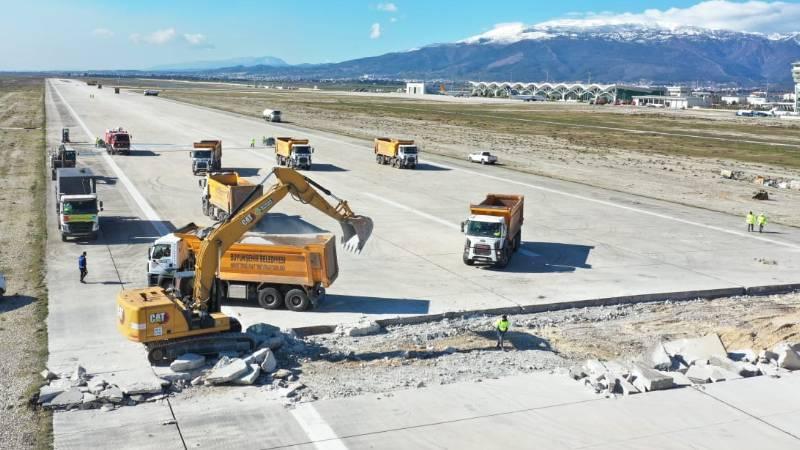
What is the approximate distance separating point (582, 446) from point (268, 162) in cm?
5886

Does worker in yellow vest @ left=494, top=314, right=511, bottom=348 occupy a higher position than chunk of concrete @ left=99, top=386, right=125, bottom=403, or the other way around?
worker in yellow vest @ left=494, top=314, right=511, bottom=348

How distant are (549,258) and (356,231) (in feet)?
48.7

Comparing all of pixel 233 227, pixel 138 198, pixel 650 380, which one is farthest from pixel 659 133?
pixel 233 227

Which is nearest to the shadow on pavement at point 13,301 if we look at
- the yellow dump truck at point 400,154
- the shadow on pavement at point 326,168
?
the shadow on pavement at point 326,168

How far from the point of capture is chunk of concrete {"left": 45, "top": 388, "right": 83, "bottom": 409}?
63.8ft

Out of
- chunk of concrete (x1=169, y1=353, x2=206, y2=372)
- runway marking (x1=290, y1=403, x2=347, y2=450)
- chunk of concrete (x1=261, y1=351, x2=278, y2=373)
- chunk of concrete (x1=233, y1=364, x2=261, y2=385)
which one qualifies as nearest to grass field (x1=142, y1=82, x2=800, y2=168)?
chunk of concrete (x1=261, y1=351, x2=278, y2=373)

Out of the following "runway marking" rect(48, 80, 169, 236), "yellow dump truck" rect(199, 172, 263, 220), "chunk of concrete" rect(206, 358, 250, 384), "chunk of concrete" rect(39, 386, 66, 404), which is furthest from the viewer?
"runway marking" rect(48, 80, 169, 236)

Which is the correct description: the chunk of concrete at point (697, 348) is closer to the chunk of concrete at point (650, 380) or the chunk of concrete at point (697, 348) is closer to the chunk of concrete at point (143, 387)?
the chunk of concrete at point (650, 380)

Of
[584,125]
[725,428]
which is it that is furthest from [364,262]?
[584,125]

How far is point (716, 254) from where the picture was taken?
127 feet

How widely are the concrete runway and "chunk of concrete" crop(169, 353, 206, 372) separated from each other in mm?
857

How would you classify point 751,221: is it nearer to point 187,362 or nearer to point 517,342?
point 517,342

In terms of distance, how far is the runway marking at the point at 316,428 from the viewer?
17919 millimetres

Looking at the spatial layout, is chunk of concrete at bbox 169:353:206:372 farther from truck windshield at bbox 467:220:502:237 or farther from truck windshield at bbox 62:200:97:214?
truck windshield at bbox 62:200:97:214
